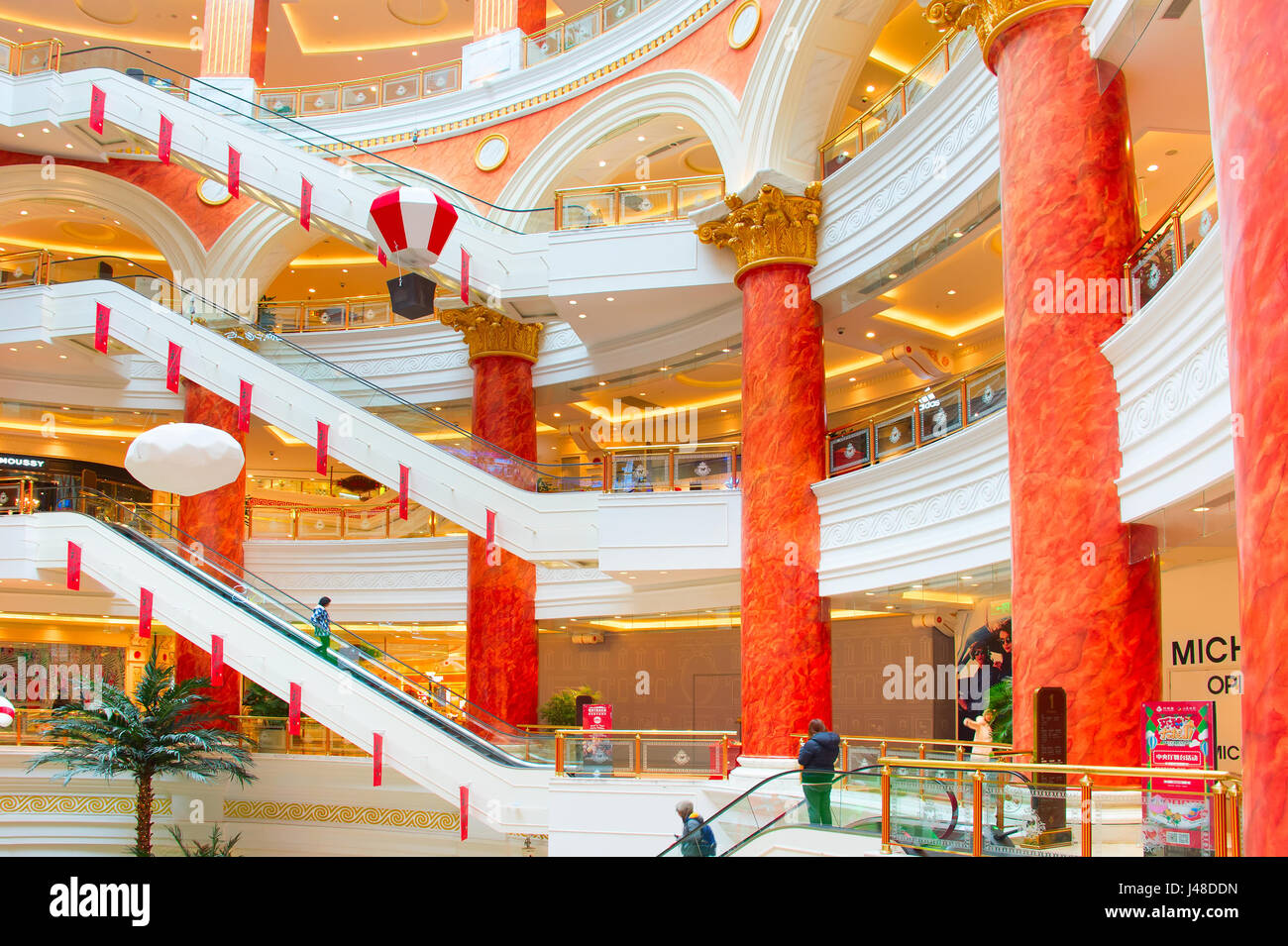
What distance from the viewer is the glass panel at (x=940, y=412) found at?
12062mm

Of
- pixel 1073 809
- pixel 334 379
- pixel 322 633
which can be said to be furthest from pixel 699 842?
pixel 334 379

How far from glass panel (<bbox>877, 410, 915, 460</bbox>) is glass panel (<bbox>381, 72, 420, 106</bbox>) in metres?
12.9

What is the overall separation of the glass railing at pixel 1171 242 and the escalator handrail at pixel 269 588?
9.68m

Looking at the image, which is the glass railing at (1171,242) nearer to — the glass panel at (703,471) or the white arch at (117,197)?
the glass panel at (703,471)

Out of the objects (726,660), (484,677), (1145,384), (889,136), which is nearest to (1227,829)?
(1145,384)

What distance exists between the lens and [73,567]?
680 inches

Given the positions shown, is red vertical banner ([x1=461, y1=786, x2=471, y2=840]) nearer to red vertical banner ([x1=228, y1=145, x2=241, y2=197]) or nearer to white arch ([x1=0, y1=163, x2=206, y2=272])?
red vertical banner ([x1=228, y1=145, x2=241, y2=197])

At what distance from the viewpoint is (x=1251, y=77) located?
15.1 ft

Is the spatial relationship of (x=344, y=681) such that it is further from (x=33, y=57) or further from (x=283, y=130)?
(x=33, y=57)

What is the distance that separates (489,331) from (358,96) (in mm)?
6472

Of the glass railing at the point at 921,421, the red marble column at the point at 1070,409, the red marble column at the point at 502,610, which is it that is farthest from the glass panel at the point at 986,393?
the red marble column at the point at 502,610

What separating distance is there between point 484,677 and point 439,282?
641cm
